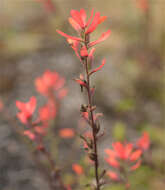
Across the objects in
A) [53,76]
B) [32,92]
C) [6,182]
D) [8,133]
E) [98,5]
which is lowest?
[6,182]

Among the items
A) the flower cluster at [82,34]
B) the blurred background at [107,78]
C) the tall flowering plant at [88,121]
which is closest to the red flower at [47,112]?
the tall flowering plant at [88,121]

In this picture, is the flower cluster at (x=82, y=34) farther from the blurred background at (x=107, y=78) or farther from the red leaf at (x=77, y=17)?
the blurred background at (x=107, y=78)

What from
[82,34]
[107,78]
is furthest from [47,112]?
[107,78]

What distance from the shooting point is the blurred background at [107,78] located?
1.52m

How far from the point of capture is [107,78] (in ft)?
7.94

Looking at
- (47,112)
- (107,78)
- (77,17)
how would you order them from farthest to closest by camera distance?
(107,78), (47,112), (77,17)

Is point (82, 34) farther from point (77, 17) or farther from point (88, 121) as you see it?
point (88, 121)

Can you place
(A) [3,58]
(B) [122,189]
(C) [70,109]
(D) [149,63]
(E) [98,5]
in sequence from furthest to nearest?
(E) [98,5] < (A) [3,58] < (D) [149,63] < (C) [70,109] < (B) [122,189]

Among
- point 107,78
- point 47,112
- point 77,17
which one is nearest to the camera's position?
point 77,17

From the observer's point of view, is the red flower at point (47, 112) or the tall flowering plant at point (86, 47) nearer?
the tall flowering plant at point (86, 47)

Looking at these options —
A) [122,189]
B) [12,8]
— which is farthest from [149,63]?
[12,8]

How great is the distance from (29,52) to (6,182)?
184cm

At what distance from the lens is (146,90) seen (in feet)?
7.61

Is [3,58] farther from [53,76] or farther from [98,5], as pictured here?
[98,5]
